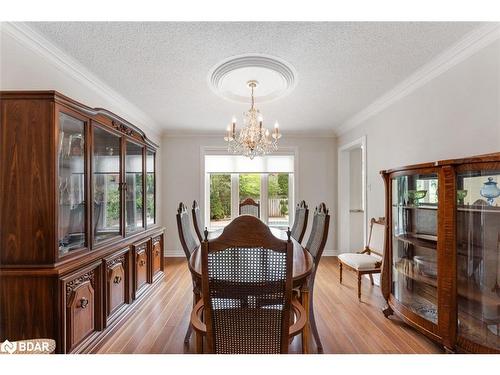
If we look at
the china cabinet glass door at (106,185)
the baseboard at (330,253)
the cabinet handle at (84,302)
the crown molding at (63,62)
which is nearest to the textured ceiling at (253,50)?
the crown molding at (63,62)

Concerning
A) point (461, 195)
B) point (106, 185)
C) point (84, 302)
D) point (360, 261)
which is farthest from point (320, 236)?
point (106, 185)

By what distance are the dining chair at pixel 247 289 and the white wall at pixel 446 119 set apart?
1937 mm

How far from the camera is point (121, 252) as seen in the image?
7.39 ft

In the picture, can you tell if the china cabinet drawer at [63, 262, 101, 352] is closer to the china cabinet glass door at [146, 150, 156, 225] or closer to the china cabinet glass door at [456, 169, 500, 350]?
the china cabinet glass door at [146, 150, 156, 225]

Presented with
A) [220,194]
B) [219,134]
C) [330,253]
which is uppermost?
[219,134]

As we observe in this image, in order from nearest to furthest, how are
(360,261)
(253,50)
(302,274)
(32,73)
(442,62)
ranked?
(302,274), (32,73), (253,50), (442,62), (360,261)

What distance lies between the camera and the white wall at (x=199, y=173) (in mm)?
4758

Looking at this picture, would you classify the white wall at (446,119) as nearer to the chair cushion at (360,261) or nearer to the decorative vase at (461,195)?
the decorative vase at (461,195)

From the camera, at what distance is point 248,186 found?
488cm

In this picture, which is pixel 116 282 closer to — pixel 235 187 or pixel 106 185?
pixel 106 185

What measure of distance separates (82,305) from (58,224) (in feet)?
2.11

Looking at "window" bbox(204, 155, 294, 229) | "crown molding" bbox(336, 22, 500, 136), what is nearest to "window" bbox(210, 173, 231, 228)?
"window" bbox(204, 155, 294, 229)
